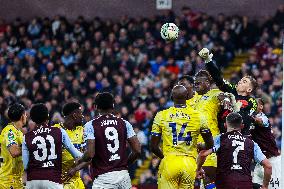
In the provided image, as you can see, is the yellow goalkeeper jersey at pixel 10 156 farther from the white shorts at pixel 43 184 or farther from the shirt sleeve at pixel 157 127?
the shirt sleeve at pixel 157 127

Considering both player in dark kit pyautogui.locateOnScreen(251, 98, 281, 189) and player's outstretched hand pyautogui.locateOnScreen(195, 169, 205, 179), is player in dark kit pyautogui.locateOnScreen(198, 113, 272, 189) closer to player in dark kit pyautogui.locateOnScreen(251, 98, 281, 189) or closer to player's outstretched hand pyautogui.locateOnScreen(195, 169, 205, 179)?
player's outstretched hand pyautogui.locateOnScreen(195, 169, 205, 179)

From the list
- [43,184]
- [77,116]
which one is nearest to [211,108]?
[77,116]

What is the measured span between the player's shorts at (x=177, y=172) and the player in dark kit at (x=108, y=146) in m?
0.60

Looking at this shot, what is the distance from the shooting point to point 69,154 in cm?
1327

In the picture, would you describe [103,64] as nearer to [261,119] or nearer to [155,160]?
[155,160]

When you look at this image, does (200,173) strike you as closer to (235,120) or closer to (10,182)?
(235,120)

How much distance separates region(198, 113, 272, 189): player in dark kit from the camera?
12758mm

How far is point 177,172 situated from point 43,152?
1998mm

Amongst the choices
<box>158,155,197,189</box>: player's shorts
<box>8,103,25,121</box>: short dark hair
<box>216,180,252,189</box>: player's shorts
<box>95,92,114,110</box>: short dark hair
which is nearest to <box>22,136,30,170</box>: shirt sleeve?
<box>8,103,25,121</box>: short dark hair

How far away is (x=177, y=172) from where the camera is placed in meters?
12.9

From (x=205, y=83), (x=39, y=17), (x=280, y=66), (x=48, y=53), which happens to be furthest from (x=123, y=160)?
(x=39, y=17)

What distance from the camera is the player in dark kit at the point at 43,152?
40.5 feet

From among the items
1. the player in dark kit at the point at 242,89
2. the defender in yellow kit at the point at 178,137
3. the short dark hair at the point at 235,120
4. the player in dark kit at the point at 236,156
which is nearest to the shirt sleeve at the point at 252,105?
the player in dark kit at the point at 242,89

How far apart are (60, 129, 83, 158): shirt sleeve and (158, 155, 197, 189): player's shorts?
1.31 m
